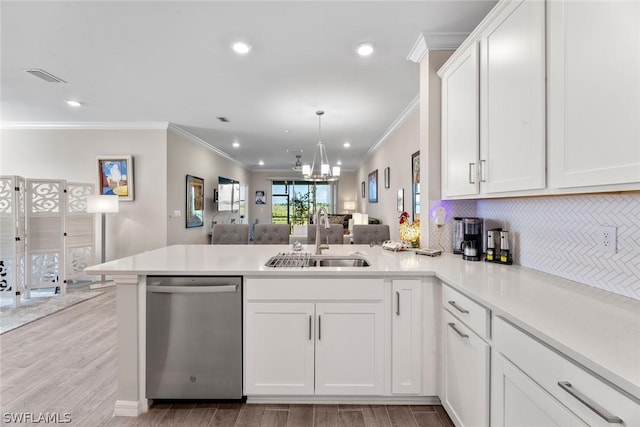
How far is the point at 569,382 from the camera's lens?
82cm

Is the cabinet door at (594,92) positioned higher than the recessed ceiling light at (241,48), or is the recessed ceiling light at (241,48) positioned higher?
the recessed ceiling light at (241,48)

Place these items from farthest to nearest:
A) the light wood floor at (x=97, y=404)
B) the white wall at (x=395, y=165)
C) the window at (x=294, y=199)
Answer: the window at (x=294, y=199)
the white wall at (x=395, y=165)
the light wood floor at (x=97, y=404)

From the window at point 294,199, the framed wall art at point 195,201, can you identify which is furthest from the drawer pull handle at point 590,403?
the window at point 294,199

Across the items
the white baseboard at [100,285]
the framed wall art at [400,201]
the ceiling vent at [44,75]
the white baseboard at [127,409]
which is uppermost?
the ceiling vent at [44,75]

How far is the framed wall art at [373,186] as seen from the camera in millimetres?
6625

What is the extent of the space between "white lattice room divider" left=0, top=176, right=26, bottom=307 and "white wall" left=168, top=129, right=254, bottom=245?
5.68ft

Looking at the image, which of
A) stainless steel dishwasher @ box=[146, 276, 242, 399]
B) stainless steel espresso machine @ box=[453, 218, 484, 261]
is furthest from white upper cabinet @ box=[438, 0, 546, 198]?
stainless steel dishwasher @ box=[146, 276, 242, 399]

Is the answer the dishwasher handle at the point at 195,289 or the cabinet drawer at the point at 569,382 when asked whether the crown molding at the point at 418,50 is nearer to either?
the cabinet drawer at the point at 569,382

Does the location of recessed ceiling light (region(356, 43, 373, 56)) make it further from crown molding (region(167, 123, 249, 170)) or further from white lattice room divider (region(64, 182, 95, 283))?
white lattice room divider (region(64, 182, 95, 283))

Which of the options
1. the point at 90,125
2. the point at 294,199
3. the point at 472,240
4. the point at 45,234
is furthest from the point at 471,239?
the point at 294,199

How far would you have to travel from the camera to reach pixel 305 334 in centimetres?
174

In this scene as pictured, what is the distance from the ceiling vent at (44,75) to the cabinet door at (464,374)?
13.9 ft

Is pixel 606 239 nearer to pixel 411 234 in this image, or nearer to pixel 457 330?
pixel 457 330

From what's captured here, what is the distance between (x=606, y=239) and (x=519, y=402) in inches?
32.1
